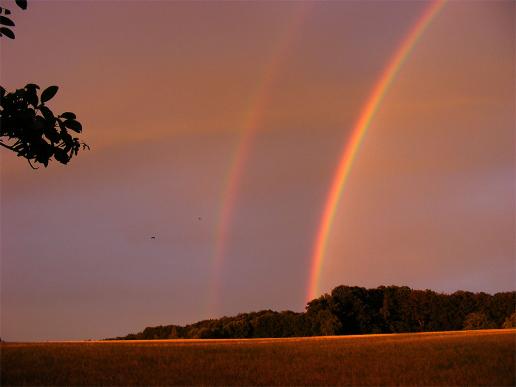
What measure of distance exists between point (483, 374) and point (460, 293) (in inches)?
3378

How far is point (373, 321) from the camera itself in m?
101

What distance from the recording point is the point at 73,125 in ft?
31.2

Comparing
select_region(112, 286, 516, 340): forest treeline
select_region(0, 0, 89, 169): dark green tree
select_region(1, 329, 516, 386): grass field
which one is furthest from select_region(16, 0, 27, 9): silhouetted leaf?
select_region(112, 286, 516, 340): forest treeline

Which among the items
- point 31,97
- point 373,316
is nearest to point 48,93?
point 31,97

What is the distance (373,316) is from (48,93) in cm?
9623

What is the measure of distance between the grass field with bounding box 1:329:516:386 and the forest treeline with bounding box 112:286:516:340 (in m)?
63.6

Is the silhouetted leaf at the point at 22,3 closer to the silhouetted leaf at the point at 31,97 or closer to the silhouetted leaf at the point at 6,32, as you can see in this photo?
the silhouetted leaf at the point at 6,32

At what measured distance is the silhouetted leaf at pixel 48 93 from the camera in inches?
357

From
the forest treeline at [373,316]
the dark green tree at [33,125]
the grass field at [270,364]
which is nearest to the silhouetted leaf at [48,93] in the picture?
the dark green tree at [33,125]

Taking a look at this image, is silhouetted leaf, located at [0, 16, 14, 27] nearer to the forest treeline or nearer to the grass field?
the grass field

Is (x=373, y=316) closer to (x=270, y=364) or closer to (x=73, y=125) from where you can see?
(x=270, y=364)

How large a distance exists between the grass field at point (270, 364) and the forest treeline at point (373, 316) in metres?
63.6

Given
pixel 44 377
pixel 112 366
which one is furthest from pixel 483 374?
pixel 44 377

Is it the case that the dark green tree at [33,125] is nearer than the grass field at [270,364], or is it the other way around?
the dark green tree at [33,125]
